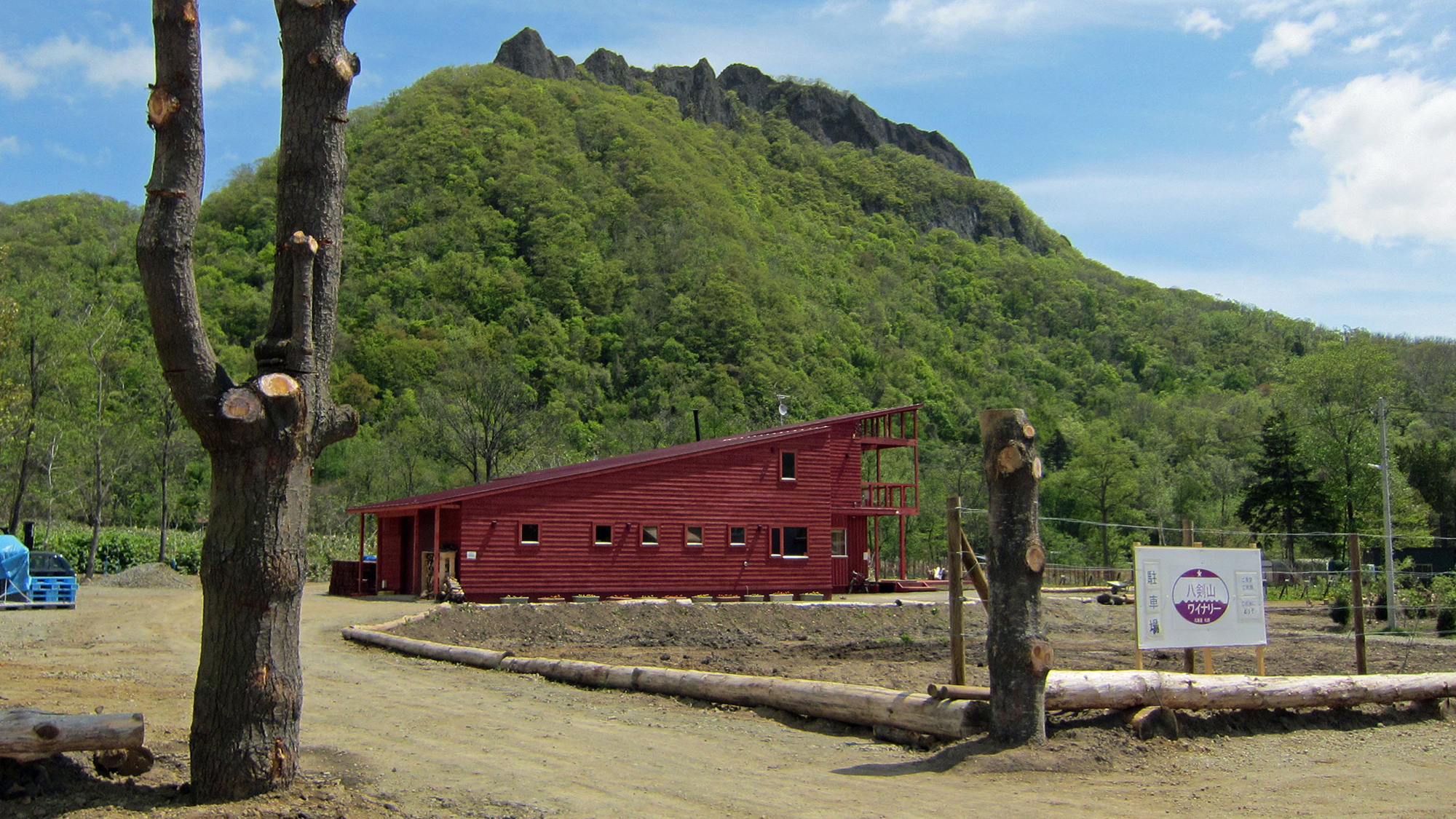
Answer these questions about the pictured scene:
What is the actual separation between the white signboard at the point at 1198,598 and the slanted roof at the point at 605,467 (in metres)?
18.6

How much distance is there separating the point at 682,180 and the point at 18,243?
2385 inches

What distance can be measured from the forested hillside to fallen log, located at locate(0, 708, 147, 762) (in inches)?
948

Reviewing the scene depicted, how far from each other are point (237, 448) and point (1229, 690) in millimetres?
8206

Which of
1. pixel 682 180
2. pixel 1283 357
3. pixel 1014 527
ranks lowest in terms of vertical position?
pixel 1014 527

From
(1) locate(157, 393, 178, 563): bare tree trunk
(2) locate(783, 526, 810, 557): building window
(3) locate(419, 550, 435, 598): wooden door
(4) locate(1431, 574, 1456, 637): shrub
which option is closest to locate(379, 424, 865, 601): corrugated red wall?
(2) locate(783, 526, 810, 557): building window

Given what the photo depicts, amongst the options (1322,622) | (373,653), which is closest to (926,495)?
(1322,622)

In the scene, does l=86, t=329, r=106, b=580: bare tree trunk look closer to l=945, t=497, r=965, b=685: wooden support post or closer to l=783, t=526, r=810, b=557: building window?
l=783, t=526, r=810, b=557: building window

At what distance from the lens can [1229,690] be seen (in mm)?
8938

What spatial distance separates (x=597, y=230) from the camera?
92.4m

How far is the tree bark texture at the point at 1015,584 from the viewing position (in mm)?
7723

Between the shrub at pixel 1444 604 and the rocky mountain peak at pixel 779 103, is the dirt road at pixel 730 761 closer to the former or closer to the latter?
the shrub at pixel 1444 604

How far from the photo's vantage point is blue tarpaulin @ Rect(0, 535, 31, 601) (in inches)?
879

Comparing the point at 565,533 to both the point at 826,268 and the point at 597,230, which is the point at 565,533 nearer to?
the point at 597,230

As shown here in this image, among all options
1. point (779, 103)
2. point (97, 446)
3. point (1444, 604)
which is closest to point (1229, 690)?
point (1444, 604)
